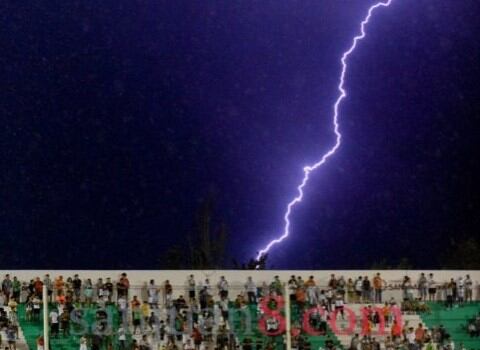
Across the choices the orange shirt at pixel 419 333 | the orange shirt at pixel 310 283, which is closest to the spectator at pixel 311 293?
the orange shirt at pixel 310 283

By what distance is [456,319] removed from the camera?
103ft

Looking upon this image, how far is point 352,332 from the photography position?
30.3 meters

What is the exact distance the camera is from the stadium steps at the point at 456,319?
30.5 meters

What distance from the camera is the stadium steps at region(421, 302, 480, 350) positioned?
3053 cm

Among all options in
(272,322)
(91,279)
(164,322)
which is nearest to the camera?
(272,322)

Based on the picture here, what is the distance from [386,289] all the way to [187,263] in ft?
53.4

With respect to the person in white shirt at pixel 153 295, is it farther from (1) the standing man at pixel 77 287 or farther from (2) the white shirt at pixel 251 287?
(2) the white shirt at pixel 251 287

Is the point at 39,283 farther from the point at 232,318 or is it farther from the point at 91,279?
the point at 232,318

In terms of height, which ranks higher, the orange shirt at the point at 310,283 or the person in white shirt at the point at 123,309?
the orange shirt at the point at 310,283

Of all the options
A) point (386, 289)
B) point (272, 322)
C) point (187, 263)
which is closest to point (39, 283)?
point (272, 322)

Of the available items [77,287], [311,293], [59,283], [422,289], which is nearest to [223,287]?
[311,293]

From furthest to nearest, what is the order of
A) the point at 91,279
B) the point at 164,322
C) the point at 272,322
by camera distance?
1. the point at 91,279
2. the point at 164,322
3. the point at 272,322

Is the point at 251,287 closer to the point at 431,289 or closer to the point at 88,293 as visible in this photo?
the point at 88,293

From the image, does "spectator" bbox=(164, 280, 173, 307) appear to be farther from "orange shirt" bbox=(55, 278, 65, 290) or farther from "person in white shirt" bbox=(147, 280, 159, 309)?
"orange shirt" bbox=(55, 278, 65, 290)
